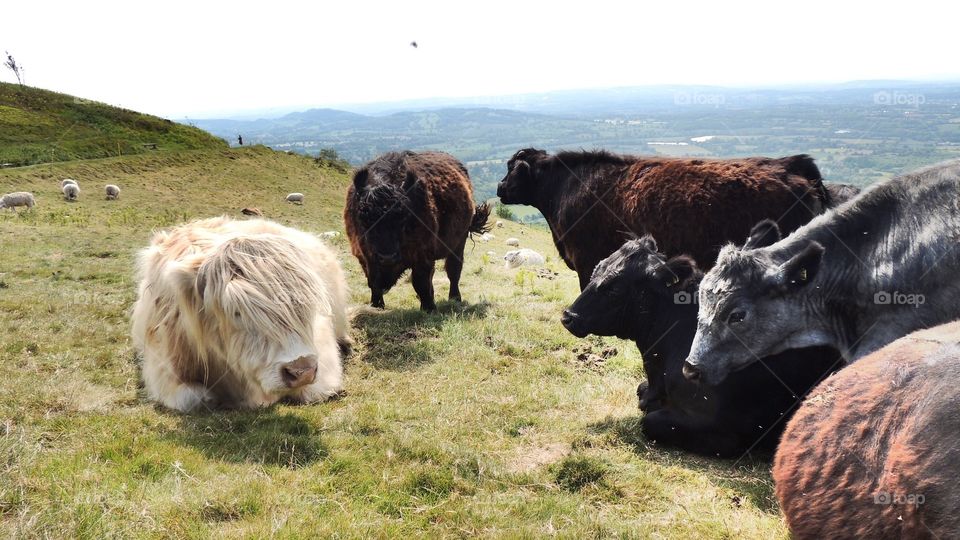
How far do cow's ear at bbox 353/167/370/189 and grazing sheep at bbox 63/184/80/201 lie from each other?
75.6 feet

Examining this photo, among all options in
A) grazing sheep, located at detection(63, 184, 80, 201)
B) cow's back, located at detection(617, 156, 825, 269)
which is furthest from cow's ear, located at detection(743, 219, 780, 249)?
grazing sheep, located at detection(63, 184, 80, 201)

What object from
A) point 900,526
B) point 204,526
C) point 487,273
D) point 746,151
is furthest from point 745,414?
point 746,151

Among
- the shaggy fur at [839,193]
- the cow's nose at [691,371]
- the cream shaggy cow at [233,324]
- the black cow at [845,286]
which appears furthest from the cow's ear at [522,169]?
the cow's nose at [691,371]

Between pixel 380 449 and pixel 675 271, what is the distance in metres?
3.37

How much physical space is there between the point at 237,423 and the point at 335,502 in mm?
1778

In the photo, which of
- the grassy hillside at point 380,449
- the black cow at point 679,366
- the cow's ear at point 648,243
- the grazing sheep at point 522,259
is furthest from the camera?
the grazing sheep at point 522,259

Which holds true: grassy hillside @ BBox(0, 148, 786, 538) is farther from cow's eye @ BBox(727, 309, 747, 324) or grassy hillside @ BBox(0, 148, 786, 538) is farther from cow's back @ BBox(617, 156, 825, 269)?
cow's back @ BBox(617, 156, 825, 269)

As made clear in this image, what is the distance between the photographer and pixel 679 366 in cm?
→ 566

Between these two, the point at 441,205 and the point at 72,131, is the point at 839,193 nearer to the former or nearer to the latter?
the point at 441,205

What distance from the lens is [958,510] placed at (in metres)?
2.50

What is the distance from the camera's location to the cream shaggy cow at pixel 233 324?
5129 mm

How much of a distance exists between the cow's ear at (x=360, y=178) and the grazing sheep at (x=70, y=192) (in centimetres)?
2303

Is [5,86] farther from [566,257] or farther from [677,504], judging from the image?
[677,504]

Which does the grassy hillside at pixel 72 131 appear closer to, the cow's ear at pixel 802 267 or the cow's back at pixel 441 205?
the cow's back at pixel 441 205
